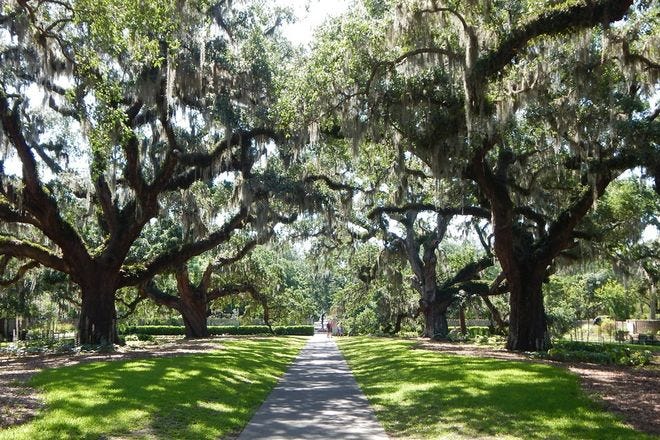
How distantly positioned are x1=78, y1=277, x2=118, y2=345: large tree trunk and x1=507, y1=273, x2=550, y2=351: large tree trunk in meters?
14.0

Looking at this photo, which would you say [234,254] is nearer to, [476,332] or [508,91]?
[476,332]

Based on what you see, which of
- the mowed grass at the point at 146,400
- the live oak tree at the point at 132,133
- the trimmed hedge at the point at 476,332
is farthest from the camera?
the trimmed hedge at the point at 476,332

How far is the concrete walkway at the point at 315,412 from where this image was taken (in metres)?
8.14

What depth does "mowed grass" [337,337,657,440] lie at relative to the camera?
26.3 feet

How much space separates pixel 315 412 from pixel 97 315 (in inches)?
567

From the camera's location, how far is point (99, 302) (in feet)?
72.0

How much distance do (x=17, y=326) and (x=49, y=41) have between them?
108 ft

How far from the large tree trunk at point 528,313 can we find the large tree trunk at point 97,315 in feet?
46.0

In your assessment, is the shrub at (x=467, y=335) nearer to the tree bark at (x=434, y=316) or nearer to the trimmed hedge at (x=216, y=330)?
the tree bark at (x=434, y=316)

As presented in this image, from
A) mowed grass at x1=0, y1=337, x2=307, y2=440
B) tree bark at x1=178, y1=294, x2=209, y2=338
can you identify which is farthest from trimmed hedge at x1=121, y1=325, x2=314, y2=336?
mowed grass at x1=0, y1=337, x2=307, y2=440

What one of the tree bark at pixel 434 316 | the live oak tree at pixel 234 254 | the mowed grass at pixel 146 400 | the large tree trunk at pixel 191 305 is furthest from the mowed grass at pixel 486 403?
the large tree trunk at pixel 191 305

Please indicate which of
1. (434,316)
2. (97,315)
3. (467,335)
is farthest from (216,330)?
(97,315)

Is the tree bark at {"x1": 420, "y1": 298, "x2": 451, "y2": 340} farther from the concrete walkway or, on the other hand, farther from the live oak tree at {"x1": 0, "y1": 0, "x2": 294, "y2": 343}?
the concrete walkway

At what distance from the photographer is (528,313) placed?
21172 millimetres
